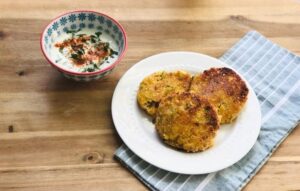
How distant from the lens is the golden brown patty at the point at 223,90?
1290mm

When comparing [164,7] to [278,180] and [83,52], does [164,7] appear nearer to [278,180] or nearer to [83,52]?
[83,52]

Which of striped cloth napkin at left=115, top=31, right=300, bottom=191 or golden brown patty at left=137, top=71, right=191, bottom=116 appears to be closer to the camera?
striped cloth napkin at left=115, top=31, right=300, bottom=191

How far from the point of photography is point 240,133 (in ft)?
4.20

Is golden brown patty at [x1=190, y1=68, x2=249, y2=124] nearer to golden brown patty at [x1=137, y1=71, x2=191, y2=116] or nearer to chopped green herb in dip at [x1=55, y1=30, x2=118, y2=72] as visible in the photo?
golden brown patty at [x1=137, y1=71, x2=191, y2=116]

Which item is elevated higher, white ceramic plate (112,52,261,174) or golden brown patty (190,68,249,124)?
golden brown patty (190,68,249,124)

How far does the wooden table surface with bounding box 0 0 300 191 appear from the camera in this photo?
3.94 ft

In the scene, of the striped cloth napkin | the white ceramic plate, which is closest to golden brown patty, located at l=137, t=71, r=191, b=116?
the white ceramic plate

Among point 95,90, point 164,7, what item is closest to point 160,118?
point 95,90

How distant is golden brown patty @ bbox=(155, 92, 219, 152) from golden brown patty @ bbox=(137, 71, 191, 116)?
0.20 feet

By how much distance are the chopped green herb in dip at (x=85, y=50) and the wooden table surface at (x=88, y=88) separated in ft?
0.27

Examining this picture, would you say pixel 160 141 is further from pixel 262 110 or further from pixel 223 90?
pixel 262 110

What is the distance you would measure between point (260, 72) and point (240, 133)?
0.34m

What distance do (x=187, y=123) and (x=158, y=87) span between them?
0.18 meters

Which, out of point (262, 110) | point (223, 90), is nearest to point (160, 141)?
point (223, 90)
